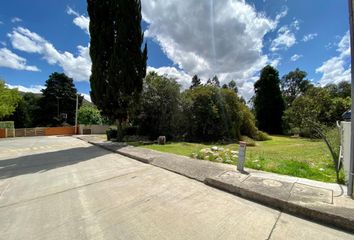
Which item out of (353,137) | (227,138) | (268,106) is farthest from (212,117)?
(268,106)

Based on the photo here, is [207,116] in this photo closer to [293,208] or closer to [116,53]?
[116,53]

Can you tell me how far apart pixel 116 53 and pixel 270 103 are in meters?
28.5

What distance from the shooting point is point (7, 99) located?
2911 cm

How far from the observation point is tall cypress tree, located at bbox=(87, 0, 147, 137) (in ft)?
44.9

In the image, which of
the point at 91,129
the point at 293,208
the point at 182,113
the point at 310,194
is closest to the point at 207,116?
the point at 182,113

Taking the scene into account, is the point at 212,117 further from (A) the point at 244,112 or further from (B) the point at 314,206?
(B) the point at 314,206

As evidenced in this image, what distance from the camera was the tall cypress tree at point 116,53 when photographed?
13672mm

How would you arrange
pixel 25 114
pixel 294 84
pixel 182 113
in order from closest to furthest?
pixel 182 113, pixel 25 114, pixel 294 84

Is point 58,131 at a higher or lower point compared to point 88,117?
lower

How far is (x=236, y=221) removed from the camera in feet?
9.77

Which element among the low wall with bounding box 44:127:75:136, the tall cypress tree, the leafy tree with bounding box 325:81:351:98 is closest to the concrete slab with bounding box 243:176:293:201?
the tall cypress tree

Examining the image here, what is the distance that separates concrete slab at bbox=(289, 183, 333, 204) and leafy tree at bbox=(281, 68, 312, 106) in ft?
148

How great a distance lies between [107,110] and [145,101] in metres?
3.56

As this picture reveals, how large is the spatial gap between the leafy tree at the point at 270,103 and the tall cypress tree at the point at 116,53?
86.5ft
